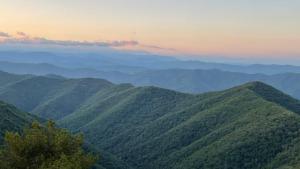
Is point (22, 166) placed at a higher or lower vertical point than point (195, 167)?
higher

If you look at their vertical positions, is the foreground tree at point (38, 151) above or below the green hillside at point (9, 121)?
above

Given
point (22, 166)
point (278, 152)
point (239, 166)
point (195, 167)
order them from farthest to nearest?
point (195, 167)
point (239, 166)
point (278, 152)
point (22, 166)

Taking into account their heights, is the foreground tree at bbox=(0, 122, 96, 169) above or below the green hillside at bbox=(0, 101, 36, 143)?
above

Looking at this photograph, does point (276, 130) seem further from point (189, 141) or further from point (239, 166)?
point (189, 141)

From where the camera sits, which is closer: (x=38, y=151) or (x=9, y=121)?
(x=38, y=151)

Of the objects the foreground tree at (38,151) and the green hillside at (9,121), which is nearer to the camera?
the foreground tree at (38,151)

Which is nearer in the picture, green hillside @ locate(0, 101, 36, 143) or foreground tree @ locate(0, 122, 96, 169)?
foreground tree @ locate(0, 122, 96, 169)

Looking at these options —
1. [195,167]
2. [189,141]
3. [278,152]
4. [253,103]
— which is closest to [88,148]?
[195,167]

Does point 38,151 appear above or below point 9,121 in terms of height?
above
